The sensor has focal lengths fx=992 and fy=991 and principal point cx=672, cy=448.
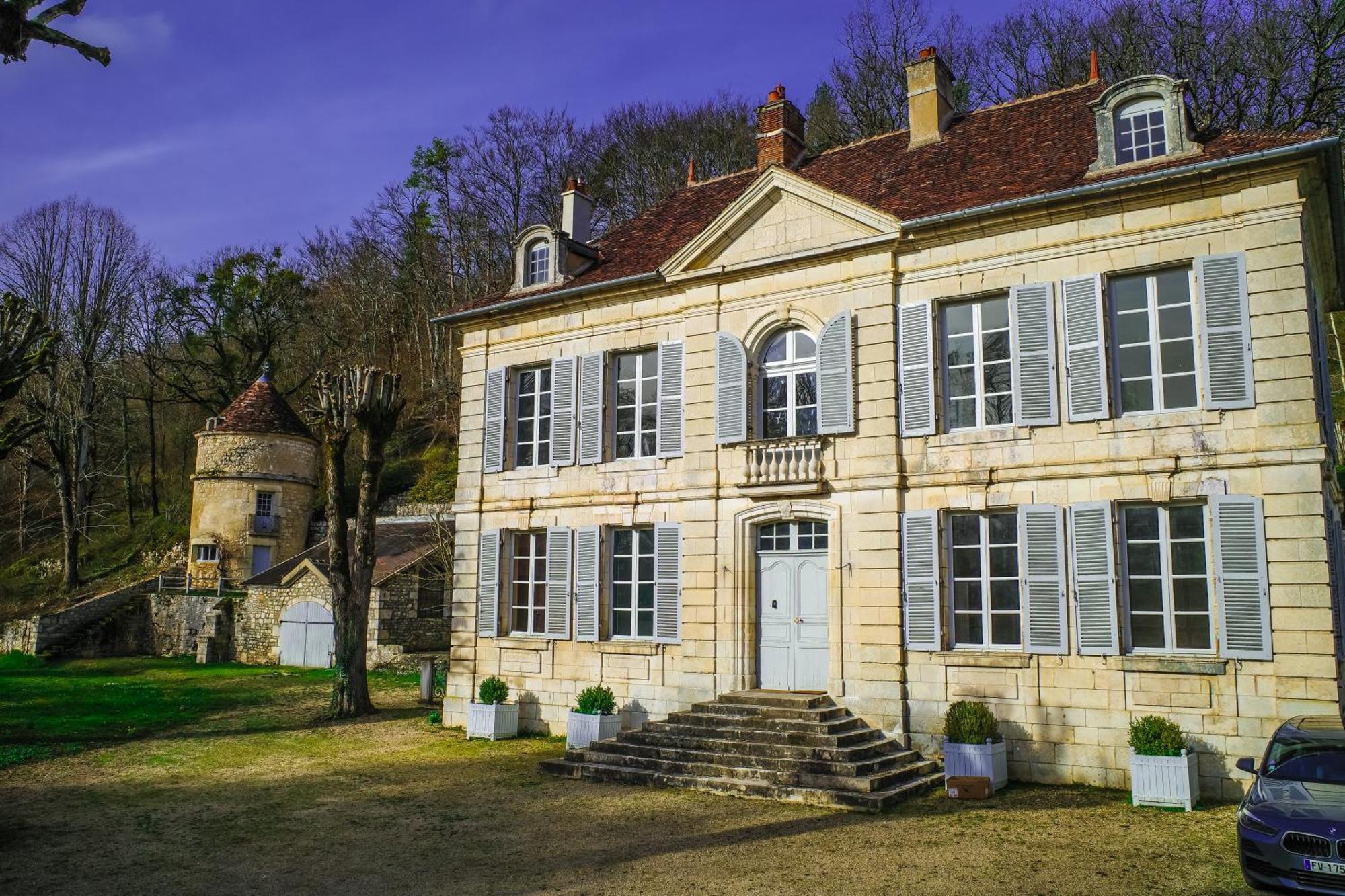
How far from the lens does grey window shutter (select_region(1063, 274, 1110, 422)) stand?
38.0ft

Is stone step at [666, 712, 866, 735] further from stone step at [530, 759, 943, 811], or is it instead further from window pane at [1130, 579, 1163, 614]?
window pane at [1130, 579, 1163, 614]

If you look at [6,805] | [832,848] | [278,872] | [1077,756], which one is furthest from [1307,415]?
[6,805]

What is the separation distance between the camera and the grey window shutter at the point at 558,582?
49.9ft

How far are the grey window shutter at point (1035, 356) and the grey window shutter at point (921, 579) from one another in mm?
1681

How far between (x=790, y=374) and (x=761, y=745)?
5171mm

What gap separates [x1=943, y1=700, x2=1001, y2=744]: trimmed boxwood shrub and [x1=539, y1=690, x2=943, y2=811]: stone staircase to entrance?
25.2 inches

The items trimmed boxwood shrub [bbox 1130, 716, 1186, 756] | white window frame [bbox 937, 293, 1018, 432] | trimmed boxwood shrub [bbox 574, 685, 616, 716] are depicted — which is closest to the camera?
trimmed boxwood shrub [bbox 1130, 716, 1186, 756]

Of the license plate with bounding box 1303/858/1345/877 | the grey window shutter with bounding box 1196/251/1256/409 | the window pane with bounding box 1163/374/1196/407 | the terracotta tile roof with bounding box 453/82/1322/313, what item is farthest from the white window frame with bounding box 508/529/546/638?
the license plate with bounding box 1303/858/1345/877

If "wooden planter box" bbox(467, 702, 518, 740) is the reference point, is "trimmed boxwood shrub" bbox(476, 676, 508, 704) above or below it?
above

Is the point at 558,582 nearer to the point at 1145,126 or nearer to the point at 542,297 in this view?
the point at 542,297

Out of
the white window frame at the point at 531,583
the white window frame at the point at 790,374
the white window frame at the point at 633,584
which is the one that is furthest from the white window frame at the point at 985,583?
the white window frame at the point at 531,583

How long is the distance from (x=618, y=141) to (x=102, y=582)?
2564cm

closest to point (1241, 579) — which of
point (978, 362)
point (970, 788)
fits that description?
point (970, 788)

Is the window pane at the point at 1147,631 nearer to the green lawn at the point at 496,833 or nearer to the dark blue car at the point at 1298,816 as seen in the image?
the green lawn at the point at 496,833
